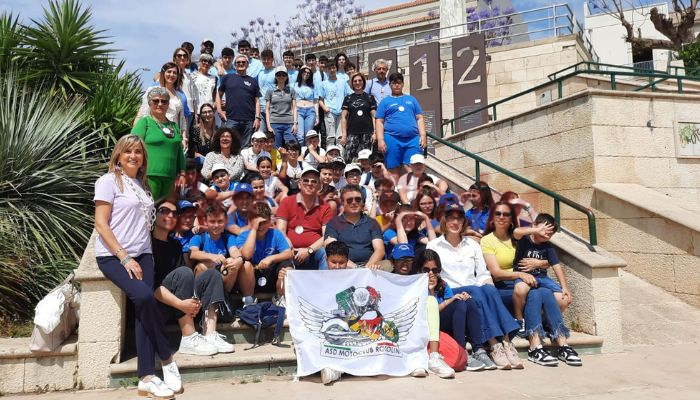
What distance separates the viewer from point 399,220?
6.37 metres

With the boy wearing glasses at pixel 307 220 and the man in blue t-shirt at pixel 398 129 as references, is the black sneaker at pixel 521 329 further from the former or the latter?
the man in blue t-shirt at pixel 398 129

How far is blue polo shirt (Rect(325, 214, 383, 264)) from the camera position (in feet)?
19.3

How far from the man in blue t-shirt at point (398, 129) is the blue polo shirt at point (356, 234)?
9.60 ft

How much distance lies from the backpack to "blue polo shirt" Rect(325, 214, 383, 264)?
116cm

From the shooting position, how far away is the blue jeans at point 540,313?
17.5 feet

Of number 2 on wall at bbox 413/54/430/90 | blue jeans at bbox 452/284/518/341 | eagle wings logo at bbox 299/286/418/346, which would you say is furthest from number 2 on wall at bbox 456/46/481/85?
eagle wings logo at bbox 299/286/418/346

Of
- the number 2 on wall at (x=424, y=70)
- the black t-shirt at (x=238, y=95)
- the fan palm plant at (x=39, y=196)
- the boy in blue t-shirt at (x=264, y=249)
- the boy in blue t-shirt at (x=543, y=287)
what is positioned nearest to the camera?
the boy in blue t-shirt at (x=543, y=287)

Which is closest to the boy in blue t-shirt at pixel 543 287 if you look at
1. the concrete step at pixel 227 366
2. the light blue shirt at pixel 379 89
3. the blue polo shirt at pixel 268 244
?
the concrete step at pixel 227 366

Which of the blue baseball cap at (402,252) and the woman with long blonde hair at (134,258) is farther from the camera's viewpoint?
the blue baseball cap at (402,252)

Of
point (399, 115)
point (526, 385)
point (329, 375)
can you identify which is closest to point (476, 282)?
point (526, 385)

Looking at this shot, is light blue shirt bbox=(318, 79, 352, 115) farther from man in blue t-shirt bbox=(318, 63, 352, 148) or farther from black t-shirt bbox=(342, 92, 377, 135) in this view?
black t-shirt bbox=(342, 92, 377, 135)

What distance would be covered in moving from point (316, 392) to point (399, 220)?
8.70 feet

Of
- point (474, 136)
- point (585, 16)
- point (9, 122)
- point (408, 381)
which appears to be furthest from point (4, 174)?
point (585, 16)

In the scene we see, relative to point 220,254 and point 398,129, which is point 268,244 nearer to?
point 220,254
